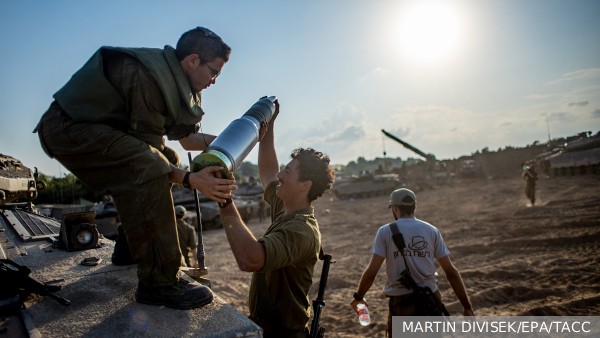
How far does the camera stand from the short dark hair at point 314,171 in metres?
2.87

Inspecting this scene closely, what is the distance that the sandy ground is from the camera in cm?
612

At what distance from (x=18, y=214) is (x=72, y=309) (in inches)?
133

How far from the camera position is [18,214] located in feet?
16.2

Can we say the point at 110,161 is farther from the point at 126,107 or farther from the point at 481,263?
the point at 481,263

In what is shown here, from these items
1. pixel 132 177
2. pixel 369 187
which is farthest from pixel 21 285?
pixel 369 187

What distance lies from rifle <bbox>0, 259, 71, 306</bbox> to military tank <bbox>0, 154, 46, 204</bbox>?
5.81 ft

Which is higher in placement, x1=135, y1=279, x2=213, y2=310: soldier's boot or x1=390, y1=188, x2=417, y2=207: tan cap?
x1=390, y1=188, x2=417, y2=207: tan cap

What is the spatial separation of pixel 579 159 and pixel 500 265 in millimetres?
20835

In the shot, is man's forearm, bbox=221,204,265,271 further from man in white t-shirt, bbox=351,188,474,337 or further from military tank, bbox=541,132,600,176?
military tank, bbox=541,132,600,176

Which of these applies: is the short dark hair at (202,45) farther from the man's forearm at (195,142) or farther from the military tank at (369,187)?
the military tank at (369,187)

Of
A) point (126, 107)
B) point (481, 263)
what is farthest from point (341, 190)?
point (126, 107)

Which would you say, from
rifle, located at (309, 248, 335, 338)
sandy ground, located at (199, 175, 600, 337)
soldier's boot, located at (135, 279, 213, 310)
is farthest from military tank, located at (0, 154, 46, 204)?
sandy ground, located at (199, 175, 600, 337)

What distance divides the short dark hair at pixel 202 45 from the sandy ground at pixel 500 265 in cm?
444

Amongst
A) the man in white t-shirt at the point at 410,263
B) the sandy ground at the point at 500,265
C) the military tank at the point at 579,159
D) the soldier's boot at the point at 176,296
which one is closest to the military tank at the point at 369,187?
the military tank at the point at 579,159
